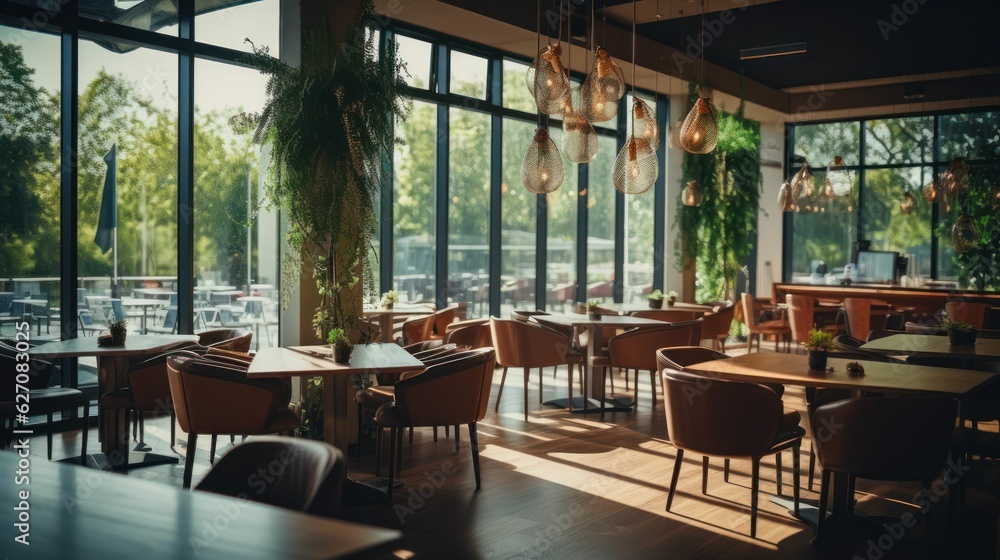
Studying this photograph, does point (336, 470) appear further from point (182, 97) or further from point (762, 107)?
point (762, 107)

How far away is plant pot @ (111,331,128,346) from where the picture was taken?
5605mm

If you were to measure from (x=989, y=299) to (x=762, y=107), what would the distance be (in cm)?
452

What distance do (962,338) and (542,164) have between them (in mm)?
3413

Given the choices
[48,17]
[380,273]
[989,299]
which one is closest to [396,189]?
[380,273]

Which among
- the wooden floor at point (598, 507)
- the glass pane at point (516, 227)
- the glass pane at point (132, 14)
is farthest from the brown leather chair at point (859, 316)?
the glass pane at point (132, 14)

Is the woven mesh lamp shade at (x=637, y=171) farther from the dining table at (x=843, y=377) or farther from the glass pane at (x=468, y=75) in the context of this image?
the glass pane at (x=468, y=75)

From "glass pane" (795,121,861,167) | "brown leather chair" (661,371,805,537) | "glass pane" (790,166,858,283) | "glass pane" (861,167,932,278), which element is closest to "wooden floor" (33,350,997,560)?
"brown leather chair" (661,371,805,537)

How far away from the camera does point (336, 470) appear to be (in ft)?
7.07

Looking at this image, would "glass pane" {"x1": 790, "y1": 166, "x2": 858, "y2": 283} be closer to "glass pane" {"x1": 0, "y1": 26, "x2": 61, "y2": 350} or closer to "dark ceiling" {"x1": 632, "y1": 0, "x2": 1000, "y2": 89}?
"dark ceiling" {"x1": 632, "y1": 0, "x2": 1000, "y2": 89}

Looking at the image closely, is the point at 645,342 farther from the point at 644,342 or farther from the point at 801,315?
the point at 801,315

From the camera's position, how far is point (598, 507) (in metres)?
4.75

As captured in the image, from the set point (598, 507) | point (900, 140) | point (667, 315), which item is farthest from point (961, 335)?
point (900, 140)

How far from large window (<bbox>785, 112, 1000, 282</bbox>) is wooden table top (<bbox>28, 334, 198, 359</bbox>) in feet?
32.9

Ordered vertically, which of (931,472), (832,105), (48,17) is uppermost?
(832,105)
